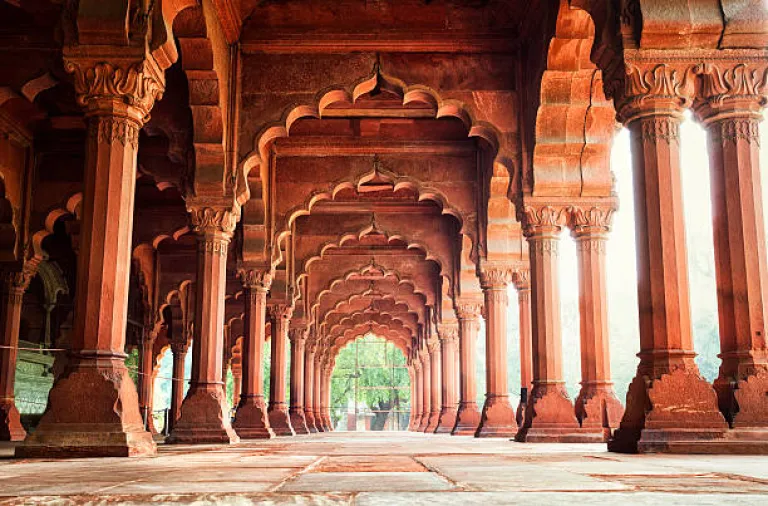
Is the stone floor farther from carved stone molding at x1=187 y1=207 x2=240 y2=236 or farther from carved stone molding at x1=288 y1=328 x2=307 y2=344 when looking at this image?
carved stone molding at x1=288 y1=328 x2=307 y2=344

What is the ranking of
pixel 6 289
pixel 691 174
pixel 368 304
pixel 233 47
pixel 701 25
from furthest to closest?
pixel 691 174, pixel 368 304, pixel 6 289, pixel 233 47, pixel 701 25

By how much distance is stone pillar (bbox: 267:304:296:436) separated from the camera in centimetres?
1859

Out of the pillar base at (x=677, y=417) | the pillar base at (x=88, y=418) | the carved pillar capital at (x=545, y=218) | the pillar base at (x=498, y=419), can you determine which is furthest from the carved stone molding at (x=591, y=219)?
the pillar base at (x=88, y=418)

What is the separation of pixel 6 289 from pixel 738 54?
12.6 m

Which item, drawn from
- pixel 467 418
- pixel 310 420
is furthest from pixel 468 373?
pixel 310 420

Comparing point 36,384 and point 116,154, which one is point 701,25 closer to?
point 116,154

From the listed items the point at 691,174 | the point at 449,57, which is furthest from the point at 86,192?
the point at 691,174

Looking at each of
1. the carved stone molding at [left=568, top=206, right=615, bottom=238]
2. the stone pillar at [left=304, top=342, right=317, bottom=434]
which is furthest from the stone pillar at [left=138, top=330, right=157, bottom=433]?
the carved stone molding at [left=568, top=206, right=615, bottom=238]

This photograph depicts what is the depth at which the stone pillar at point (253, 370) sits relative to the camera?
1505 cm

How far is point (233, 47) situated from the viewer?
11953 millimetres

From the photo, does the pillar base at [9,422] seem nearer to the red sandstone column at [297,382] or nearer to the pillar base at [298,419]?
the red sandstone column at [297,382]

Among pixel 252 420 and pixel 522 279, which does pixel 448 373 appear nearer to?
pixel 522 279

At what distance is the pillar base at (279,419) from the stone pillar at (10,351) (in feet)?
17.4

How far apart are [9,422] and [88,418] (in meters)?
8.89
